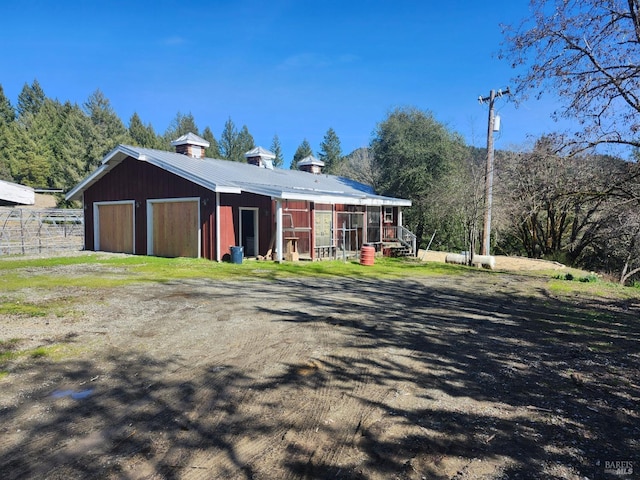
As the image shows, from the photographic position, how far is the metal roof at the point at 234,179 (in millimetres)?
15055

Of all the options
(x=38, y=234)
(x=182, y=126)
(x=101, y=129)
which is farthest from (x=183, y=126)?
(x=38, y=234)

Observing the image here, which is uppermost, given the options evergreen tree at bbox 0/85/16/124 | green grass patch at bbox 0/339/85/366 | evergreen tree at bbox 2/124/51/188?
evergreen tree at bbox 0/85/16/124

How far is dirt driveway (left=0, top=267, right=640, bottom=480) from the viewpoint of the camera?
2707mm

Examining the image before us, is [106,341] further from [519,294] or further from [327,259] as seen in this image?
[327,259]

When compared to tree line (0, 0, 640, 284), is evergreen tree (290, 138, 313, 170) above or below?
above

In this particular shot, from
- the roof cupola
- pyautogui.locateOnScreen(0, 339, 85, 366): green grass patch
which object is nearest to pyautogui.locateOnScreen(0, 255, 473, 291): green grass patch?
pyautogui.locateOnScreen(0, 339, 85, 366): green grass patch

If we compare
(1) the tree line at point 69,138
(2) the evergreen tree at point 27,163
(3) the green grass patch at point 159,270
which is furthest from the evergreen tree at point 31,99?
(3) the green grass patch at point 159,270

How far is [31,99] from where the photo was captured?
69.3 meters

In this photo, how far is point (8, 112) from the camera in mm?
64000

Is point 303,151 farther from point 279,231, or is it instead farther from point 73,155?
point 279,231

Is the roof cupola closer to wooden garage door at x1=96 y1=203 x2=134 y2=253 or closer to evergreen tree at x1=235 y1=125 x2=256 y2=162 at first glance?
wooden garage door at x1=96 y1=203 x2=134 y2=253

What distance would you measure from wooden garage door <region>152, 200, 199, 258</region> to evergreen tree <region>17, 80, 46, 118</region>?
66.0m

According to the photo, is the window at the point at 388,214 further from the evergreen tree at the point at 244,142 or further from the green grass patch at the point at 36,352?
the evergreen tree at the point at 244,142

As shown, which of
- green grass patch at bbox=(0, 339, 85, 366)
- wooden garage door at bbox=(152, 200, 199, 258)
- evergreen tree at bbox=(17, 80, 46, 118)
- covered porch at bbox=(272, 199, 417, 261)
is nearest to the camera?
green grass patch at bbox=(0, 339, 85, 366)
